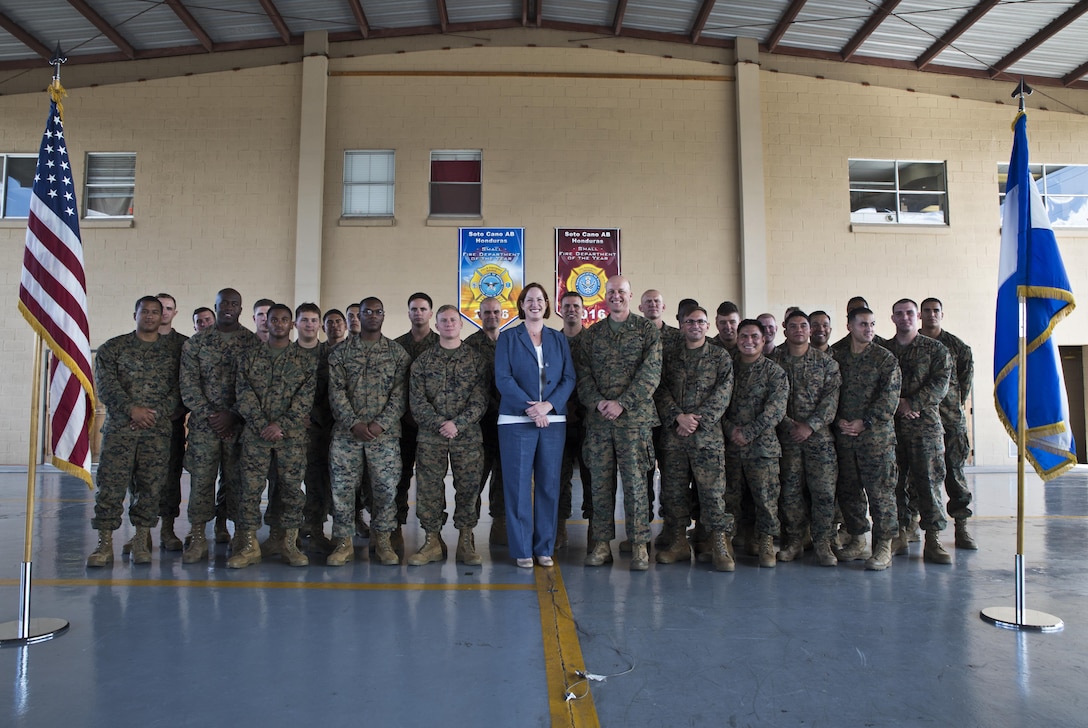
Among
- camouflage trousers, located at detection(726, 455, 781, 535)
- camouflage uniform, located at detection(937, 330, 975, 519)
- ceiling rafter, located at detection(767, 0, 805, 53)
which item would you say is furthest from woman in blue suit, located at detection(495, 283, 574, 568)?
ceiling rafter, located at detection(767, 0, 805, 53)

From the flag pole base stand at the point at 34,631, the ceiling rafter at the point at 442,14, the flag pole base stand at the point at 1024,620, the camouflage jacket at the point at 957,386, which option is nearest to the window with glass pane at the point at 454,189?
the ceiling rafter at the point at 442,14

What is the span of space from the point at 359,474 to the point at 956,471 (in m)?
4.11

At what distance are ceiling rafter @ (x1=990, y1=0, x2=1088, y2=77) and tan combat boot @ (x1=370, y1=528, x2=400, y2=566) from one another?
11.3 m

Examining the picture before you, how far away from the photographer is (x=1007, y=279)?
3807 mm

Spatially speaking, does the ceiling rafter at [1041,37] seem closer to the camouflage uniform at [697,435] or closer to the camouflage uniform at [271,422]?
the camouflage uniform at [697,435]

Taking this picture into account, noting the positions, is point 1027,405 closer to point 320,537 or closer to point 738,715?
point 738,715

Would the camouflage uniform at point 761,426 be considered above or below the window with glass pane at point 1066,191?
below

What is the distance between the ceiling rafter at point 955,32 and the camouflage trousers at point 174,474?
1108cm

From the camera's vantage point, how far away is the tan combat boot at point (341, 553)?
4438mm

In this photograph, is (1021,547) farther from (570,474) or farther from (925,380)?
(570,474)

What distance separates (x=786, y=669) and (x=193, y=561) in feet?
12.0

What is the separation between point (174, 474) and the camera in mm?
A: 4871

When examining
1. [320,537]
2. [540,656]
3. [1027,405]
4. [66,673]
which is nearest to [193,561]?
[320,537]

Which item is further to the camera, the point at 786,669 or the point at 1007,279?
the point at 1007,279
